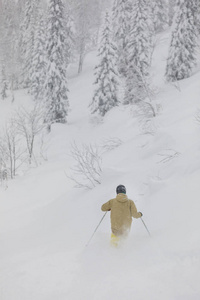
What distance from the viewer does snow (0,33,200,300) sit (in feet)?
15.9

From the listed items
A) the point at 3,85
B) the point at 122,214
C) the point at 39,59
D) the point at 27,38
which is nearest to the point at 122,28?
the point at 39,59

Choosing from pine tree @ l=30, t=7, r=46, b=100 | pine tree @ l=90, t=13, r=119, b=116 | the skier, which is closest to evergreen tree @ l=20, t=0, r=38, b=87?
pine tree @ l=30, t=7, r=46, b=100

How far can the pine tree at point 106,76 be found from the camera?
2942 centimetres

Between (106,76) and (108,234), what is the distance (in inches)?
972

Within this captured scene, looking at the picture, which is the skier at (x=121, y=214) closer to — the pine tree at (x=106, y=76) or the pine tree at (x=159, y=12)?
the pine tree at (x=106, y=76)

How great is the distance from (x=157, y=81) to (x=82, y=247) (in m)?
32.6

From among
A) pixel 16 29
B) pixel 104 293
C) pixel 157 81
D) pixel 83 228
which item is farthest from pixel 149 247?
pixel 16 29

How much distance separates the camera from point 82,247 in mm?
6633

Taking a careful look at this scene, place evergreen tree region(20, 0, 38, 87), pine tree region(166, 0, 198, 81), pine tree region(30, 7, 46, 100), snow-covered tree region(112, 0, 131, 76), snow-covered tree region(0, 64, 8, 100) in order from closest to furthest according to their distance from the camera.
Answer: pine tree region(166, 0, 198, 81), snow-covered tree region(112, 0, 131, 76), pine tree region(30, 7, 46, 100), snow-covered tree region(0, 64, 8, 100), evergreen tree region(20, 0, 38, 87)

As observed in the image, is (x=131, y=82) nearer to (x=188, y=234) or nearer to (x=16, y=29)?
(x=188, y=234)

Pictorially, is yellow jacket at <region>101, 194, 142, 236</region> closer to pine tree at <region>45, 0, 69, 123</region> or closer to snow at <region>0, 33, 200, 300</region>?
snow at <region>0, 33, 200, 300</region>

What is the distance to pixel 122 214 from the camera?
634 cm

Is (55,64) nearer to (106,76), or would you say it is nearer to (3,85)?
(106,76)

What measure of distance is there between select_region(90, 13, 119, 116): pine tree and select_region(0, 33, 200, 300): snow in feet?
56.1
